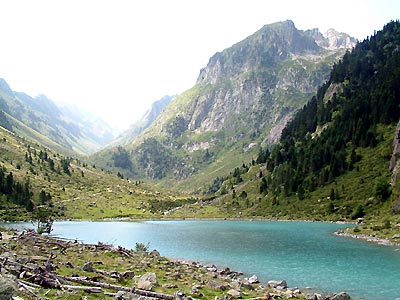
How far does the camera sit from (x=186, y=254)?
219 ft

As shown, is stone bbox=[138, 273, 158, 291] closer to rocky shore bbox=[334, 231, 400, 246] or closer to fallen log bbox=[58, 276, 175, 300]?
fallen log bbox=[58, 276, 175, 300]

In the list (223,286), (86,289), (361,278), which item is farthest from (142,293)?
(361,278)

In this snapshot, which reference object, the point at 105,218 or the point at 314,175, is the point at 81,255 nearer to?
the point at 314,175

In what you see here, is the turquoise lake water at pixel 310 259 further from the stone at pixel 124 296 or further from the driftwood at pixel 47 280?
the stone at pixel 124 296

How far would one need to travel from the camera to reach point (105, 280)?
2880cm

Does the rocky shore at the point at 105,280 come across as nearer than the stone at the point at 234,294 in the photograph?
Yes

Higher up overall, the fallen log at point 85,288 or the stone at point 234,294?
the fallen log at point 85,288

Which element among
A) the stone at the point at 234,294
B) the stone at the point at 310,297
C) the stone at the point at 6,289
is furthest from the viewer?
the stone at the point at 310,297

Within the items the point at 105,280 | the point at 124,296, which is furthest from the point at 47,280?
the point at 105,280

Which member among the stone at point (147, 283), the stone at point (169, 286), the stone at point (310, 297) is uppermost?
the stone at point (147, 283)

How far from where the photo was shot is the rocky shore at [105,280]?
22656 millimetres

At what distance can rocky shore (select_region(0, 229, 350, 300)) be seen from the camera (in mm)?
22656

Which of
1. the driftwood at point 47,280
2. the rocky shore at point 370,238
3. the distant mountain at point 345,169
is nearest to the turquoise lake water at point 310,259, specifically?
the rocky shore at point 370,238

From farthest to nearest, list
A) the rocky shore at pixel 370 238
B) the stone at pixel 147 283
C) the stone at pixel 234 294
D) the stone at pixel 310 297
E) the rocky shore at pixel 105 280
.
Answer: the rocky shore at pixel 370 238
the stone at pixel 310 297
the stone at pixel 234 294
the stone at pixel 147 283
the rocky shore at pixel 105 280
